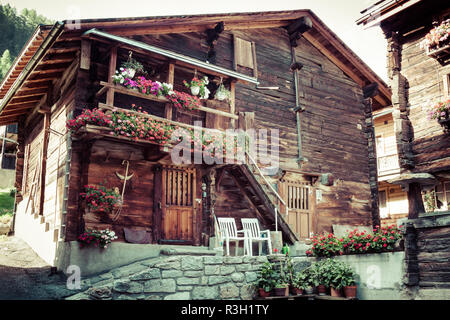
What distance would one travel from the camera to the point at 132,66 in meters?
11.1

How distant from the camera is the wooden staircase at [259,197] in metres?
12.5

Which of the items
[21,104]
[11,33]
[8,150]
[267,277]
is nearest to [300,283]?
[267,277]

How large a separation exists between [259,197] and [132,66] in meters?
4.98

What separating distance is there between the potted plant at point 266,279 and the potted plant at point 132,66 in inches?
218

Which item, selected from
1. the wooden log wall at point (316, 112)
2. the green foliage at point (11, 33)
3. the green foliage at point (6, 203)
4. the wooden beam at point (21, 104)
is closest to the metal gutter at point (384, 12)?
the wooden log wall at point (316, 112)

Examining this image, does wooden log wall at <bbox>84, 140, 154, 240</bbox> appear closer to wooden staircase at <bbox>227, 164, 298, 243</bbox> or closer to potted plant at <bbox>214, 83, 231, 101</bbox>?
wooden staircase at <bbox>227, 164, 298, 243</bbox>

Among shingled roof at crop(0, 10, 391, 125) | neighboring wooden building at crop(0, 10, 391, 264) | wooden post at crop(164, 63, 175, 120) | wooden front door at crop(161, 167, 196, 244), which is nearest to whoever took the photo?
shingled roof at crop(0, 10, 391, 125)

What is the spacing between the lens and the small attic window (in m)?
14.8

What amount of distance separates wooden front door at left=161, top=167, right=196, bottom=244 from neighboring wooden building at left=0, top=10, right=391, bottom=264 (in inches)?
1.1

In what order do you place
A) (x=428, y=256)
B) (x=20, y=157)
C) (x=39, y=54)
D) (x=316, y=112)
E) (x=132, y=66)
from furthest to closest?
1. (x=20, y=157)
2. (x=316, y=112)
3. (x=132, y=66)
4. (x=39, y=54)
5. (x=428, y=256)

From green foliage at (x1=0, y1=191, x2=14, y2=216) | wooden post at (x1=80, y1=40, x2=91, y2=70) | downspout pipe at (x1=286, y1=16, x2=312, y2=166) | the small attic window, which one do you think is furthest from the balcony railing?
green foliage at (x1=0, y1=191, x2=14, y2=216)

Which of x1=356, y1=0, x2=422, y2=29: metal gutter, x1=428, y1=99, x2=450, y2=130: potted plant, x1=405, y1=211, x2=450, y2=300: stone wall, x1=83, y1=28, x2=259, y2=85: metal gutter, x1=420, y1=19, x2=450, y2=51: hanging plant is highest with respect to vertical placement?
x1=356, y1=0, x2=422, y2=29: metal gutter

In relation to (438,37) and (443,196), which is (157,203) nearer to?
(438,37)

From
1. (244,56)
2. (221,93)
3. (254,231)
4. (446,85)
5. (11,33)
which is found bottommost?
(254,231)
